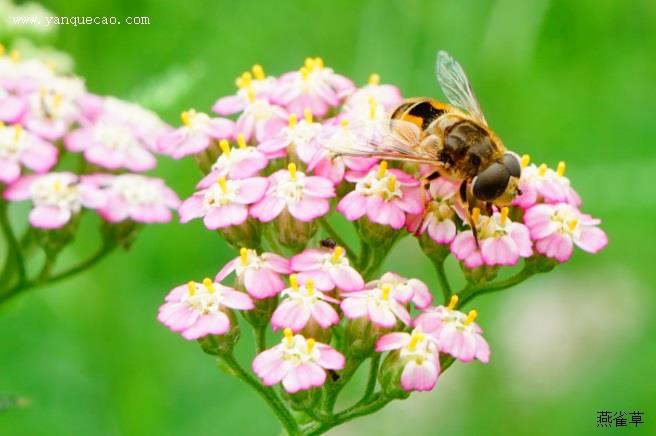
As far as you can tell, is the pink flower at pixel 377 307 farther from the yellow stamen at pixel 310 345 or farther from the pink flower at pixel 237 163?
the pink flower at pixel 237 163

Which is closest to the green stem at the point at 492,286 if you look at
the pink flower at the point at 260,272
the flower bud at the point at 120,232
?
the pink flower at the point at 260,272

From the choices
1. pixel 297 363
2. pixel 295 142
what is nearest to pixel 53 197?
pixel 295 142

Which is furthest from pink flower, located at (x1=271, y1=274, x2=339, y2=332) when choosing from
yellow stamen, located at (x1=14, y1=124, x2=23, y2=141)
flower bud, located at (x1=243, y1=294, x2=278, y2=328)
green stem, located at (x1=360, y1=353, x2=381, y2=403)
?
yellow stamen, located at (x1=14, y1=124, x2=23, y2=141)

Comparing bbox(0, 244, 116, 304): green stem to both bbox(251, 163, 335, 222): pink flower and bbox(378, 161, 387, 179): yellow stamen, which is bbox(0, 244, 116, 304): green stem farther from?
bbox(378, 161, 387, 179): yellow stamen

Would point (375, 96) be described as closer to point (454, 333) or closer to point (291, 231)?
point (291, 231)

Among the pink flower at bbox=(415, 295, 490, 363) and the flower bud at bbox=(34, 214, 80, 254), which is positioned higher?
the flower bud at bbox=(34, 214, 80, 254)
